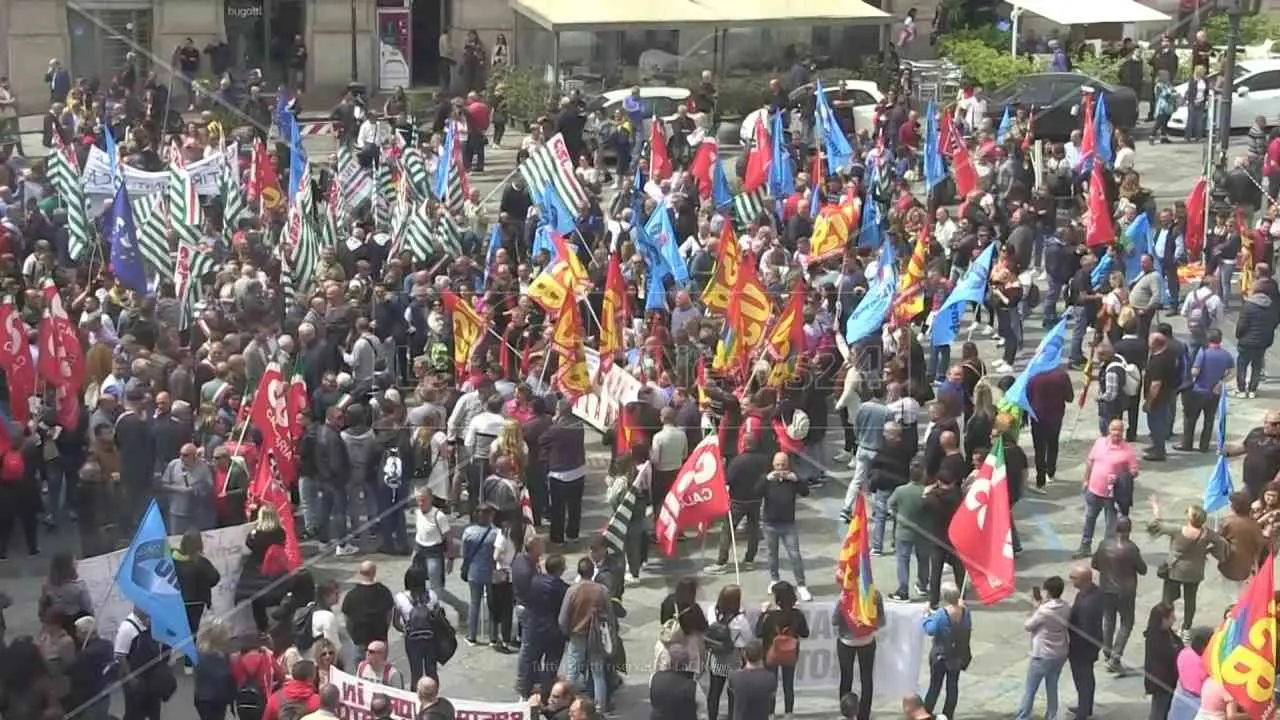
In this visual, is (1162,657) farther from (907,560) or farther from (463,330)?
(463,330)

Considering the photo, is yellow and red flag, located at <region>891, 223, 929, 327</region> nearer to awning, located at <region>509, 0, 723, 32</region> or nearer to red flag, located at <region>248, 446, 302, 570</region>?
red flag, located at <region>248, 446, 302, 570</region>

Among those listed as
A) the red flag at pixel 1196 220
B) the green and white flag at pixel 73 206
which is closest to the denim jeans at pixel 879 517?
the red flag at pixel 1196 220

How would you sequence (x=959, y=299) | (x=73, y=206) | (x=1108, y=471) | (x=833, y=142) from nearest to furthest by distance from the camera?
(x=1108, y=471)
(x=959, y=299)
(x=73, y=206)
(x=833, y=142)

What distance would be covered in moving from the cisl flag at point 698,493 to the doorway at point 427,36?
26.9m

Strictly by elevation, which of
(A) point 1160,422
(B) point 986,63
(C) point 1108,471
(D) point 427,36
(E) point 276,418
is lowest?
(A) point 1160,422

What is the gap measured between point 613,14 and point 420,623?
23053 mm

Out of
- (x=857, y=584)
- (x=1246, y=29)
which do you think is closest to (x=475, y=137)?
(x=1246, y=29)

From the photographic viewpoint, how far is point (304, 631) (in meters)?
16.2

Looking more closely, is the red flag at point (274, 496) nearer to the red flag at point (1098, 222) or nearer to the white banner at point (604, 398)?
the white banner at point (604, 398)

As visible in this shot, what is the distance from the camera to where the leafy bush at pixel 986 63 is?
134 feet

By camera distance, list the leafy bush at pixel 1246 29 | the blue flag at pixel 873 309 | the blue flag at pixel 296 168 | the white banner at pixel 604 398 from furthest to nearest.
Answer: the leafy bush at pixel 1246 29, the blue flag at pixel 296 168, the blue flag at pixel 873 309, the white banner at pixel 604 398

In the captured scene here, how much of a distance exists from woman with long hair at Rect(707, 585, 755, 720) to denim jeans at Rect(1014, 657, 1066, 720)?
2.01m

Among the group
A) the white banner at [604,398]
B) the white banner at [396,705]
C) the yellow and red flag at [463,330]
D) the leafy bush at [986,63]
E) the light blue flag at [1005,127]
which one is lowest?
the white banner at [396,705]

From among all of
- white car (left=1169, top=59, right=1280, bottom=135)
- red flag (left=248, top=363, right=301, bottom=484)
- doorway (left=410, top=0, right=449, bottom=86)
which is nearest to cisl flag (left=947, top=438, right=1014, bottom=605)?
red flag (left=248, top=363, right=301, bottom=484)
